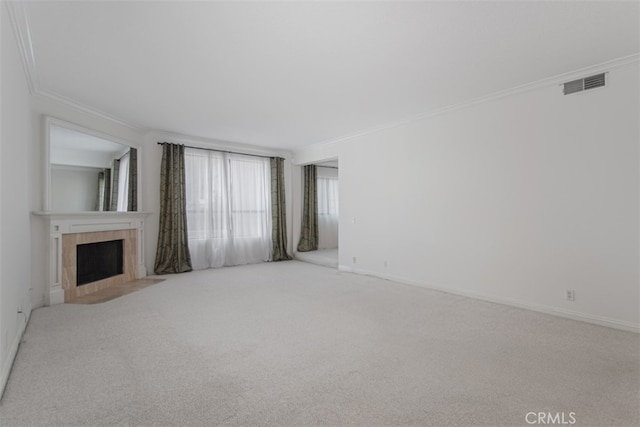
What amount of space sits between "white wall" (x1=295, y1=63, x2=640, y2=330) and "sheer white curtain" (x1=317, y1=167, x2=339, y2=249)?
3.36 meters

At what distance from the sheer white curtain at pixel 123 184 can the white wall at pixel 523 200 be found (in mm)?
4141

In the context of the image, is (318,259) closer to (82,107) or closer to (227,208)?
(227,208)

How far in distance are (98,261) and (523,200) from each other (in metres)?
5.84

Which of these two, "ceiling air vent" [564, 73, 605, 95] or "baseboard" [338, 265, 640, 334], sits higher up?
"ceiling air vent" [564, 73, 605, 95]

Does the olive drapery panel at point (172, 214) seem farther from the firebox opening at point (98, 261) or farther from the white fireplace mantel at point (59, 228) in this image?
the white fireplace mantel at point (59, 228)

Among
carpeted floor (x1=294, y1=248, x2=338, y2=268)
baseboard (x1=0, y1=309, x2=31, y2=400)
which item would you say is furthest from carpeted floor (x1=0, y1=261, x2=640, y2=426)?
carpeted floor (x1=294, y1=248, x2=338, y2=268)

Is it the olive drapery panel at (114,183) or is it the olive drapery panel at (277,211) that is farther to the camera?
the olive drapery panel at (277,211)

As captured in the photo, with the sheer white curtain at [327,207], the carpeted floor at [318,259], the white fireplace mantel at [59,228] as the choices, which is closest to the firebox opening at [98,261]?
the white fireplace mantel at [59,228]

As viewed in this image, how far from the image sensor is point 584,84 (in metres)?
3.17

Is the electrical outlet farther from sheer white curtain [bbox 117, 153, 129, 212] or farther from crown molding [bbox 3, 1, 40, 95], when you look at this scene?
sheer white curtain [bbox 117, 153, 129, 212]

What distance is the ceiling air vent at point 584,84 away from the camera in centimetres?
309

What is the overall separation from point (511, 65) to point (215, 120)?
3991 millimetres

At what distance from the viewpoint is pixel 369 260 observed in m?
5.51

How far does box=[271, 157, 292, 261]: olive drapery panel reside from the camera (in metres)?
7.09
